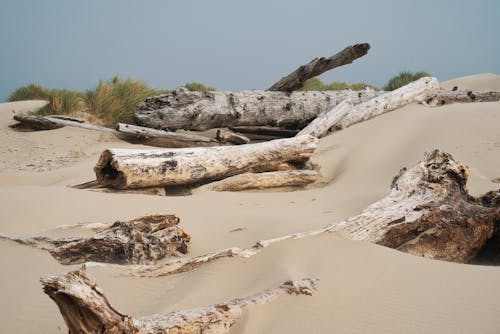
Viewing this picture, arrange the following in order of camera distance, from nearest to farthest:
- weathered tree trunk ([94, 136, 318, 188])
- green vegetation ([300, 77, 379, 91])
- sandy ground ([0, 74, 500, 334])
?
sandy ground ([0, 74, 500, 334])
weathered tree trunk ([94, 136, 318, 188])
green vegetation ([300, 77, 379, 91])

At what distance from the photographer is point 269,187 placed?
6457mm

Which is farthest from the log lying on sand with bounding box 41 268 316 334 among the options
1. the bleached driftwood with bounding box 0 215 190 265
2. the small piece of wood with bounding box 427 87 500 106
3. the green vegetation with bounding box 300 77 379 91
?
the green vegetation with bounding box 300 77 379 91

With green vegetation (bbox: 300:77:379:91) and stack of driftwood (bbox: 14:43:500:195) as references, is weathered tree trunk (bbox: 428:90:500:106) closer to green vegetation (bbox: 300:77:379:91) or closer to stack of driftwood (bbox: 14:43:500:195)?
stack of driftwood (bbox: 14:43:500:195)

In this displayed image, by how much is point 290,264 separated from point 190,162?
3342 millimetres

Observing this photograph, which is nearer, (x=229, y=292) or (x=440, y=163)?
(x=229, y=292)

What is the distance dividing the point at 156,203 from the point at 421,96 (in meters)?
7.99

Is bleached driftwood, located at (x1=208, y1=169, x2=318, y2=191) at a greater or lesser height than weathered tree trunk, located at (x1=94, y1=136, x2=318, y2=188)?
lesser

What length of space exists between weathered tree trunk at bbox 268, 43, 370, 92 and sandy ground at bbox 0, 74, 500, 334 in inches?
89.6

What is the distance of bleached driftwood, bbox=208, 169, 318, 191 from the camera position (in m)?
6.20

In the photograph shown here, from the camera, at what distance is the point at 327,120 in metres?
9.45

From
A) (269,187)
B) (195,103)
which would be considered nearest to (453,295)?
(269,187)

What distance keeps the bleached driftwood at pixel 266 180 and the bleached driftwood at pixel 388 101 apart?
10.9 feet

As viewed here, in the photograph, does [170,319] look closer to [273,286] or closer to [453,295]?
[273,286]

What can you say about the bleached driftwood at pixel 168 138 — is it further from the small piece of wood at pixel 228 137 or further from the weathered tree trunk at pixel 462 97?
the weathered tree trunk at pixel 462 97
